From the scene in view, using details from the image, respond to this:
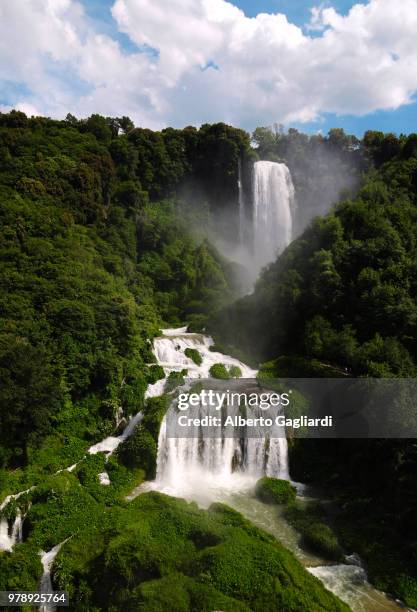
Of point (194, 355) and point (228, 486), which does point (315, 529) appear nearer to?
point (228, 486)

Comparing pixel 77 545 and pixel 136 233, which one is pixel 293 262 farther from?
pixel 77 545

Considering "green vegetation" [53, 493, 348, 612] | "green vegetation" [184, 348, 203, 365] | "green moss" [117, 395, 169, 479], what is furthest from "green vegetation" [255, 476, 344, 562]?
"green vegetation" [184, 348, 203, 365]

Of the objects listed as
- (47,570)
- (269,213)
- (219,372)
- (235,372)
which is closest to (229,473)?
(219,372)

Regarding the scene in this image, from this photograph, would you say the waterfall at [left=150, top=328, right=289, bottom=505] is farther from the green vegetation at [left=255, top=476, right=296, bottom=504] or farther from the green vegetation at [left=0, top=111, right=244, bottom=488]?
the green vegetation at [left=0, top=111, right=244, bottom=488]

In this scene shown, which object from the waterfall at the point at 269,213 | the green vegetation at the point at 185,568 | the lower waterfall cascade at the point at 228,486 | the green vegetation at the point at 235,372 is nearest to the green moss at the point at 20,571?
the lower waterfall cascade at the point at 228,486

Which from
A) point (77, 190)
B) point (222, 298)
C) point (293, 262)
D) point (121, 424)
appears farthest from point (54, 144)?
point (121, 424)
